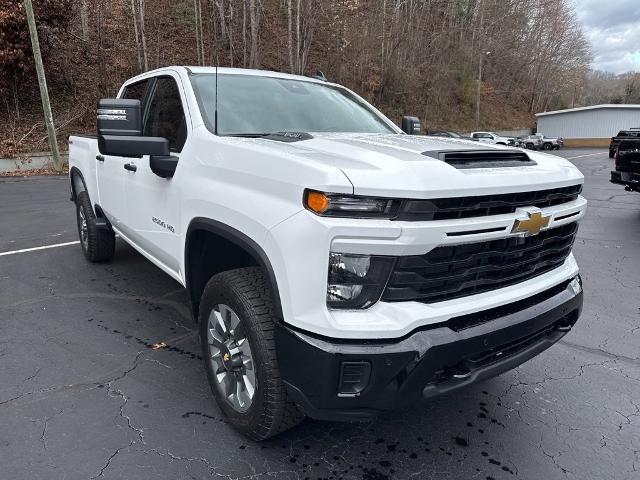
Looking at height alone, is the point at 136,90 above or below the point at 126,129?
above

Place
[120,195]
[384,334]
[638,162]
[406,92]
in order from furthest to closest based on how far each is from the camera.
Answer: [406,92] < [638,162] < [120,195] < [384,334]

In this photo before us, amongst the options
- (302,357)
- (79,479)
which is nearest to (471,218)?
(302,357)

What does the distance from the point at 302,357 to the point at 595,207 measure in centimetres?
1027

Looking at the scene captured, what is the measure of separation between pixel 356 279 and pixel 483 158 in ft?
3.08

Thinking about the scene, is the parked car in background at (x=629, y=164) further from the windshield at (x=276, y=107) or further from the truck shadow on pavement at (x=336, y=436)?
the truck shadow on pavement at (x=336, y=436)

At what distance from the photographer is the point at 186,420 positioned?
2.73 meters

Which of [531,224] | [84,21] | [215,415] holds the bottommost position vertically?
[215,415]

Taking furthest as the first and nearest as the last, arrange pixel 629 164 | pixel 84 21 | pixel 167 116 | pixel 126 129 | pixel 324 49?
1. pixel 324 49
2. pixel 84 21
3. pixel 629 164
4. pixel 167 116
5. pixel 126 129

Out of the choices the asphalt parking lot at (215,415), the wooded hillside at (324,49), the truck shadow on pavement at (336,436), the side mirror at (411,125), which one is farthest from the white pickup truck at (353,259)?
the wooded hillside at (324,49)

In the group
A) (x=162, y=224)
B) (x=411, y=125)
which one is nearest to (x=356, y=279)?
(x=162, y=224)

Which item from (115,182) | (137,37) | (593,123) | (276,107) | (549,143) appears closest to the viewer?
(276,107)

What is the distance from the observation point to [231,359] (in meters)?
2.51

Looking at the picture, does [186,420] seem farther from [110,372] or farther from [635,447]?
[635,447]

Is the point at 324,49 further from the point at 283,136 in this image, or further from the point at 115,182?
the point at 283,136
